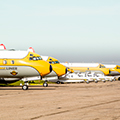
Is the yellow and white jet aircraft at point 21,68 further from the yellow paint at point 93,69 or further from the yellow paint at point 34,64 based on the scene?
the yellow paint at point 93,69

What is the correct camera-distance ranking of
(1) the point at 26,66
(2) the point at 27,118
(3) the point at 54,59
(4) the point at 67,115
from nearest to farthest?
1. (2) the point at 27,118
2. (4) the point at 67,115
3. (1) the point at 26,66
4. (3) the point at 54,59

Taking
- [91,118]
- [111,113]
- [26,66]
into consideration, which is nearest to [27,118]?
[91,118]

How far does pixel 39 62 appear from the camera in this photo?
84.8 feet

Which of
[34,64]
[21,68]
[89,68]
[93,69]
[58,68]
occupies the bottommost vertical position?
[21,68]

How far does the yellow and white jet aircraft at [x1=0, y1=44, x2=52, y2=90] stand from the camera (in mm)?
25359

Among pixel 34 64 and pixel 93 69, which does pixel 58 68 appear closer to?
pixel 34 64

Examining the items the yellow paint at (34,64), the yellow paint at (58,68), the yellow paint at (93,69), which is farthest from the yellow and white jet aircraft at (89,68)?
the yellow paint at (34,64)

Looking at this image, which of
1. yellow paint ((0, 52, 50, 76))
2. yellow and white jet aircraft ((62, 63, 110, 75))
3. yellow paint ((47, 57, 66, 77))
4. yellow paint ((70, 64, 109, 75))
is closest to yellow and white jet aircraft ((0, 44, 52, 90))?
yellow paint ((0, 52, 50, 76))

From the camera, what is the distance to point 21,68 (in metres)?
25.5

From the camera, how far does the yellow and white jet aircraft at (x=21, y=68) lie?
2536 cm

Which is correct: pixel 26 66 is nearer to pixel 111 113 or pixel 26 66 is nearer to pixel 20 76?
pixel 20 76

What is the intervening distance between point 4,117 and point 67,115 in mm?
2613

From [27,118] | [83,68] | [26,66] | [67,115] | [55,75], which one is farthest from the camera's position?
[83,68]

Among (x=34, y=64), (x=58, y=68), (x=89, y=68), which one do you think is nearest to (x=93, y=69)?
(x=89, y=68)
